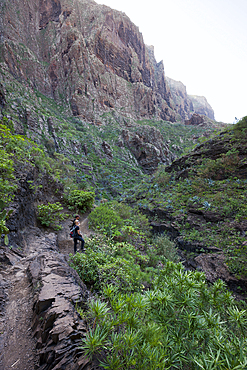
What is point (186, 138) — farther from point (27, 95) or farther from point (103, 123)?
point (27, 95)

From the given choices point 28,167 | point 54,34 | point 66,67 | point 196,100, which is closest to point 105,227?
point 28,167

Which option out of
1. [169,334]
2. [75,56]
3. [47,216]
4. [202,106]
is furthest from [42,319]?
[202,106]

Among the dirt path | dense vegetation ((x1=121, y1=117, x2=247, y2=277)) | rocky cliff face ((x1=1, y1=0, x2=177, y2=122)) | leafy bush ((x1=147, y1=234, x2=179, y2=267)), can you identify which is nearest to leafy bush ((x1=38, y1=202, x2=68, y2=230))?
the dirt path

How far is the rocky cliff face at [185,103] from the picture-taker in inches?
3269

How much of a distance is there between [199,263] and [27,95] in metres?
28.4

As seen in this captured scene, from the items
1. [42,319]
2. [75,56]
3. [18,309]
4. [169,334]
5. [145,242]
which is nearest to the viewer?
[169,334]

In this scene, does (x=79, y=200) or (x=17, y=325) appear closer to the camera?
(x=17, y=325)

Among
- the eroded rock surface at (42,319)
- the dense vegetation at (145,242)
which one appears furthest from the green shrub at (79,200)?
the eroded rock surface at (42,319)

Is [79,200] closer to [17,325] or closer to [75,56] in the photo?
[17,325]

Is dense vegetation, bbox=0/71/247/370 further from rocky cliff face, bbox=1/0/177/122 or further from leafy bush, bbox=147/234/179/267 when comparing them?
rocky cliff face, bbox=1/0/177/122

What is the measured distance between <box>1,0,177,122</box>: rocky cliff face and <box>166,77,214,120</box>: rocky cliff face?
43.9m

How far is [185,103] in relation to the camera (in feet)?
298

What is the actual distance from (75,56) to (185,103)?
78785 mm

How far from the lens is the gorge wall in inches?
1045
